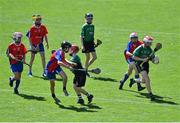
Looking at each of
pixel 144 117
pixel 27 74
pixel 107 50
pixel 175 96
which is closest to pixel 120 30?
pixel 107 50

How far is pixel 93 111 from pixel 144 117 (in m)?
1.74

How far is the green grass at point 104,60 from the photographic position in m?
21.7

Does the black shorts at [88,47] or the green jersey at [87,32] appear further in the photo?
the black shorts at [88,47]

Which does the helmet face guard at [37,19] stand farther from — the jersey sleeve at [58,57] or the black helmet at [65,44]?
the black helmet at [65,44]

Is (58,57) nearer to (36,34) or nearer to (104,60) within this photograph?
(36,34)

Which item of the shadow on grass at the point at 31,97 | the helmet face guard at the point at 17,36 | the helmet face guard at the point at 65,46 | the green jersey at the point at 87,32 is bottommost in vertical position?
the shadow on grass at the point at 31,97

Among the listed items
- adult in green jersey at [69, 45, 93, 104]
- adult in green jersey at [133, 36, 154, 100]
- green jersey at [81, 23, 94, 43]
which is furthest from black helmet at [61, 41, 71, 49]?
green jersey at [81, 23, 94, 43]

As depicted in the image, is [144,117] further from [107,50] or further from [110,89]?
[107,50]

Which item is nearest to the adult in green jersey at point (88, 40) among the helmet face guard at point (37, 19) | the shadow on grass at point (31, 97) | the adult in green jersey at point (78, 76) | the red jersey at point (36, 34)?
the red jersey at point (36, 34)

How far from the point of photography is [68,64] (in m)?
22.4

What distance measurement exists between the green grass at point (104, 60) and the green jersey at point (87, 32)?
1.57m

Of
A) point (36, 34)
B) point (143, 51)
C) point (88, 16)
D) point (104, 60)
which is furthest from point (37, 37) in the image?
point (143, 51)

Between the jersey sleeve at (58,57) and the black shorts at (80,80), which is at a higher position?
the jersey sleeve at (58,57)

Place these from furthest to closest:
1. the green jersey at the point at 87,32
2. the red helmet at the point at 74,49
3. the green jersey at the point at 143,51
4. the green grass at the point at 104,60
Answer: the green jersey at the point at 87,32, the green jersey at the point at 143,51, the red helmet at the point at 74,49, the green grass at the point at 104,60
